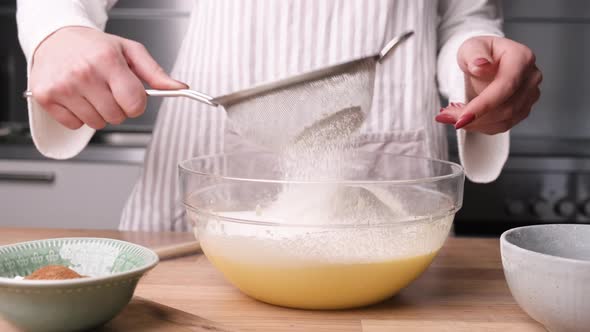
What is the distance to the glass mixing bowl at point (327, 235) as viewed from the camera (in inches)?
26.3

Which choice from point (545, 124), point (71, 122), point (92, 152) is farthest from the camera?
point (545, 124)

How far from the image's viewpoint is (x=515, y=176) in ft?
6.31

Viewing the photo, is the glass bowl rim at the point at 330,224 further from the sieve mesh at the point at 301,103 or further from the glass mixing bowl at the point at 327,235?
the sieve mesh at the point at 301,103

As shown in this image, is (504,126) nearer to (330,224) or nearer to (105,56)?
(330,224)

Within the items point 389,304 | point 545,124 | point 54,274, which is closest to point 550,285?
point 389,304

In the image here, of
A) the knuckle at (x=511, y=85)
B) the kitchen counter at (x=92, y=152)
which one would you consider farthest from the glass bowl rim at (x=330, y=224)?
the kitchen counter at (x=92, y=152)

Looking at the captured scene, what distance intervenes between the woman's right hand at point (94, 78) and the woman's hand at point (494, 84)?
0.35m

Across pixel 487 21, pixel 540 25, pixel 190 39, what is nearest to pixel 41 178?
pixel 190 39

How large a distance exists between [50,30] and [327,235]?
48cm

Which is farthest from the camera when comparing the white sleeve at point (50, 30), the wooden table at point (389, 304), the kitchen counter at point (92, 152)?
the kitchen counter at point (92, 152)

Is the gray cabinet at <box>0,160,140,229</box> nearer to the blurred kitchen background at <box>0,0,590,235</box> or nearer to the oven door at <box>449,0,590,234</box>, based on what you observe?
the blurred kitchen background at <box>0,0,590,235</box>

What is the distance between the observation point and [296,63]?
3.80ft

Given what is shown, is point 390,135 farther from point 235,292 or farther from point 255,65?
point 235,292

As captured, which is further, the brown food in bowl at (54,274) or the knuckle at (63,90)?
the knuckle at (63,90)
